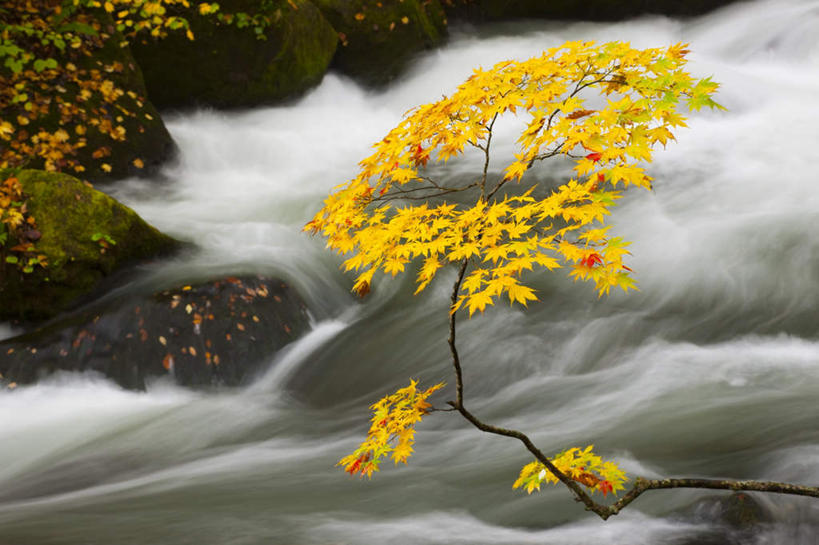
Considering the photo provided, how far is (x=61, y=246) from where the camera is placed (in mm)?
5176

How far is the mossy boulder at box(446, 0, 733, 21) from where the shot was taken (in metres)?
12.0

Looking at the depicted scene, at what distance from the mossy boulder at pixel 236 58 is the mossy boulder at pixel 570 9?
3613mm

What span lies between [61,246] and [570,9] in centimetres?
975

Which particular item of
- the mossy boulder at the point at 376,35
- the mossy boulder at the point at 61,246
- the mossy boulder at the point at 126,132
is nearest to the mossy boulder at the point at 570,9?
the mossy boulder at the point at 376,35

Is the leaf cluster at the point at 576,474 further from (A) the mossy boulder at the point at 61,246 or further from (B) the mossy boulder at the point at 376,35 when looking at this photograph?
(B) the mossy boulder at the point at 376,35

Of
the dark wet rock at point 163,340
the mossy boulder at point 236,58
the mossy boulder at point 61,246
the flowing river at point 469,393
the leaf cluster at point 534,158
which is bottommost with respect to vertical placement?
the flowing river at point 469,393

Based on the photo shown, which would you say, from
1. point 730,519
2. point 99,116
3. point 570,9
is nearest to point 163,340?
point 99,116

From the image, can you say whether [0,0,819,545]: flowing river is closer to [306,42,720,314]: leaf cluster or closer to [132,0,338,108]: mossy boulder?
[132,0,338,108]: mossy boulder

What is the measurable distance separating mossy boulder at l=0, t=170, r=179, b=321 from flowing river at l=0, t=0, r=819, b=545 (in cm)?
31

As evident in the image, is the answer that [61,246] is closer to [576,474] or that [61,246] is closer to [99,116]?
[99,116]

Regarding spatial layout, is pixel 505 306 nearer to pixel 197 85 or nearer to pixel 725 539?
pixel 725 539

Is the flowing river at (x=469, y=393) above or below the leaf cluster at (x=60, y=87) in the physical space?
below

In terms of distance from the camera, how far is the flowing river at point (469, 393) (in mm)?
3330

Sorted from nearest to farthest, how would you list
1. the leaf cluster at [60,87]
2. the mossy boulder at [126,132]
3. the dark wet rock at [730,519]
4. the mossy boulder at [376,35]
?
the dark wet rock at [730,519], the leaf cluster at [60,87], the mossy boulder at [126,132], the mossy boulder at [376,35]
